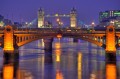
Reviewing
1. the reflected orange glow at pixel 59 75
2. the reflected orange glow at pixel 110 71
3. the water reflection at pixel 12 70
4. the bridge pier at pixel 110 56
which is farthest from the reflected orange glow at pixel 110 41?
the reflected orange glow at pixel 59 75

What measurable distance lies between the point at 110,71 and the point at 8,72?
412 inches

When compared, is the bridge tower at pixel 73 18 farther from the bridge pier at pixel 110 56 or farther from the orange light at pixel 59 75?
the orange light at pixel 59 75

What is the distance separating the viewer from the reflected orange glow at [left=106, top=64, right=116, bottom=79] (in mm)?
40938

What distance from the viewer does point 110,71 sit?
44562 mm

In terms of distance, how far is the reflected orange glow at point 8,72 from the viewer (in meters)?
40.2

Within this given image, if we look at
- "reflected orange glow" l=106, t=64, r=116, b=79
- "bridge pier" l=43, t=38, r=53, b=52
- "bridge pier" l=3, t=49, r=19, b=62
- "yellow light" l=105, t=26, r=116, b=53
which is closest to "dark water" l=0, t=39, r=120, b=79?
"reflected orange glow" l=106, t=64, r=116, b=79

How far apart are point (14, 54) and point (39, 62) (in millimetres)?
4248

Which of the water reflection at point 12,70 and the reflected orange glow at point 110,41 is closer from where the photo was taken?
the water reflection at point 12,70

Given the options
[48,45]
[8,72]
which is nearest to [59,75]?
[8,72]

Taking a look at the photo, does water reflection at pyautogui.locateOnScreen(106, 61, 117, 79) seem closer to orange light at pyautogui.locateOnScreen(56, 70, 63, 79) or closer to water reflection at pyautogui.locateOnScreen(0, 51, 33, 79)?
orange light at pyautogui.locateOnScreen(56, 70, 63, 79)

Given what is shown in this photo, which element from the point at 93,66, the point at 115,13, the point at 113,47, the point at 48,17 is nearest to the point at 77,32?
the point at 113,47

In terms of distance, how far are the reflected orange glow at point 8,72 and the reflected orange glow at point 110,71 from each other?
921 cm

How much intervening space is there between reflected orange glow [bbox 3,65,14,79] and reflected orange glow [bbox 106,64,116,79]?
9206 mm

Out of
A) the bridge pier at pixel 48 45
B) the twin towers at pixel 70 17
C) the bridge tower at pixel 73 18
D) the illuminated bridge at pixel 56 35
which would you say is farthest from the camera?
the bridge tower at pixel 73 18
